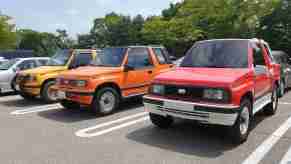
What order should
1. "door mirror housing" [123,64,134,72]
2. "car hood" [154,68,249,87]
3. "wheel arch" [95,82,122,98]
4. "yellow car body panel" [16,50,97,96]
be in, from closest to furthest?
"car hood" [154,68,249,87], "wheel arch" [95,82,122,98], "door mirror housing" [123,64,134,72], "yellow car body panel" [16,50,97,96]

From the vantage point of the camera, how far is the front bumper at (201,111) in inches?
161

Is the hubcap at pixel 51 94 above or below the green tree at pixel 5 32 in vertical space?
below

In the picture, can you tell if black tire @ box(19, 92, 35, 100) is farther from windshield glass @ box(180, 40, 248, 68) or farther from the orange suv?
windshield glass @ box(180, 40, 248, 68)

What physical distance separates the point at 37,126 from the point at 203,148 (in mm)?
3705

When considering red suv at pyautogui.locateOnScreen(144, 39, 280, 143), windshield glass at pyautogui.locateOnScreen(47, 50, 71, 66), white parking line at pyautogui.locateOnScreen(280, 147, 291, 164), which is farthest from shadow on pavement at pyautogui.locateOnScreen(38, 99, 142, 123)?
white parking line at pyautogui.locateOnScreen(280, 147, 291, 164)

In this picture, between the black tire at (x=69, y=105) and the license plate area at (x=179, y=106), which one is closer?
the license plate area at (x=179, y=106)

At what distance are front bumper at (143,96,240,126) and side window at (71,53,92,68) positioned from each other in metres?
4.80

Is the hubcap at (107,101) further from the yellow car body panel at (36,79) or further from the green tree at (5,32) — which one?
the green tree at (5,32)

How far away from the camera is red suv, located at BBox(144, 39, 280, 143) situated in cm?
417

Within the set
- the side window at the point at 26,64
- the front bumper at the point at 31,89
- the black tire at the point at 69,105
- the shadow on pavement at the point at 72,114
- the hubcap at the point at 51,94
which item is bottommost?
the shadow on pavement at the point at 72,114

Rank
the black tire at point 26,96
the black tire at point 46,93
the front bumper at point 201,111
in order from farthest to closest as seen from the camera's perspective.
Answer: the black tire at point 26,96
the black tire at point 46,93
the front bumper at point 201,111

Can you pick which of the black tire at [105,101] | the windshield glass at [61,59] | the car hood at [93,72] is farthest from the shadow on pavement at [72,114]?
the windshield glass at [61,59]

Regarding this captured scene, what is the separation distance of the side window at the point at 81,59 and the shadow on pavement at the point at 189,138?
4208mm

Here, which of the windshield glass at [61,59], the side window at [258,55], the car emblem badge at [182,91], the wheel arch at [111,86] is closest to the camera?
the car emblem badge at [182,91]
